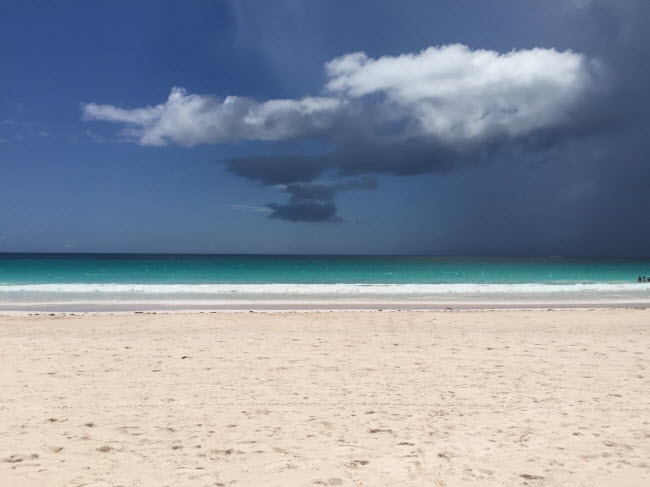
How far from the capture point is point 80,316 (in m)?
17.2

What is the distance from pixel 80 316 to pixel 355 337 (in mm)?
10341

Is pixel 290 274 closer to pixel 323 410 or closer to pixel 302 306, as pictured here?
pixel 302 306

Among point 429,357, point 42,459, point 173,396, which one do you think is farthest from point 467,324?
point 42,459

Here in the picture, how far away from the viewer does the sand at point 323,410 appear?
187 inches

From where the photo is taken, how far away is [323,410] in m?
6.59

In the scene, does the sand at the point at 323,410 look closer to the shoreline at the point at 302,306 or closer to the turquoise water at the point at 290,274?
the shoreline at the point at 302,306

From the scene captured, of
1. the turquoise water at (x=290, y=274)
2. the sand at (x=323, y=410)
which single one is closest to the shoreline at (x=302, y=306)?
the sand at (x=323, y=410)

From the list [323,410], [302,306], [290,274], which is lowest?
[302,306]

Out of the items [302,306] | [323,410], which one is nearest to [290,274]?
[302,306]

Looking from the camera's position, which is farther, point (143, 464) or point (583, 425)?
point (583, 425)

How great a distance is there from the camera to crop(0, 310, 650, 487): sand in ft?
15.6

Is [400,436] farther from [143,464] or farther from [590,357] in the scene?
[590,357]

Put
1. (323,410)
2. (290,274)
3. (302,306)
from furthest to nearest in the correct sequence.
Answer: (290,274) → (302,306) → (323,410)

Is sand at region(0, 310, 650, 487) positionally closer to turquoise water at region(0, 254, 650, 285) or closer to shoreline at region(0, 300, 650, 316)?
shoreline at region(0, 300, 650, 316)
